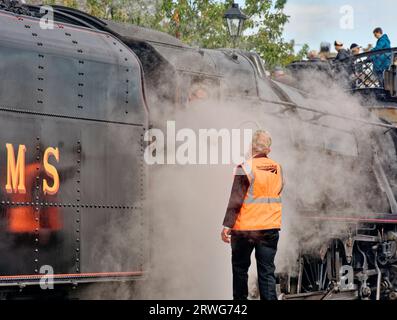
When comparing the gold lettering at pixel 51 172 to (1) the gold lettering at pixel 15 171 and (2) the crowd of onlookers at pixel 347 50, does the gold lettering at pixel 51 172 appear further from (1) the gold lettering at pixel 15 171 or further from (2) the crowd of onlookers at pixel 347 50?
(2) the crowd of onlookers at pixel 347 50

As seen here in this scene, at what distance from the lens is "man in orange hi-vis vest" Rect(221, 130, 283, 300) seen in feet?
21.7

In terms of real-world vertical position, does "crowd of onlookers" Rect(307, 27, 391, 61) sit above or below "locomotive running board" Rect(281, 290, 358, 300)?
above

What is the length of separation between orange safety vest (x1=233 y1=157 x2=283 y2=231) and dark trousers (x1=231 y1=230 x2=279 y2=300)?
71 mm

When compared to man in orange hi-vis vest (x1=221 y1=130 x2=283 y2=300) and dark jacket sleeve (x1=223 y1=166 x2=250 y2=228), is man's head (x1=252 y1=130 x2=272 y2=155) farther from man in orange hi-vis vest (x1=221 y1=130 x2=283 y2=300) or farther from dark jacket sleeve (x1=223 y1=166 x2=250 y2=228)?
dark jacket sleeve (x1=223 y1=166 x2=250 y2=228)

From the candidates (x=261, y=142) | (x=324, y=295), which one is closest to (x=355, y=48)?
(x=324, y=295)

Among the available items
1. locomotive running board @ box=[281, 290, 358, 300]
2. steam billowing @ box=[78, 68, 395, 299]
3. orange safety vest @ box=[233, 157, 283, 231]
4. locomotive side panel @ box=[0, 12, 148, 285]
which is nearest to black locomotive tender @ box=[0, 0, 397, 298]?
locomotive side panel @ box=[0, 12, 148, 285]

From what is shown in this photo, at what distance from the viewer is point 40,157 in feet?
19.4

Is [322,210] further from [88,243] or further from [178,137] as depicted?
[88,243]

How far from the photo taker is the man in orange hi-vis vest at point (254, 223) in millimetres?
6602

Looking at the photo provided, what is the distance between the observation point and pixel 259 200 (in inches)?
262

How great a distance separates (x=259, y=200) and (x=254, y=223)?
19 centimetres

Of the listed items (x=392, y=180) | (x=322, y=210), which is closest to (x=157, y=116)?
(x=322, y=210)

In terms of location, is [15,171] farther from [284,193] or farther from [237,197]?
[284,193]

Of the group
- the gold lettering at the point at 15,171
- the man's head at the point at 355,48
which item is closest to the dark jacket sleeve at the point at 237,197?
the gold lettering at the point at 15,171
